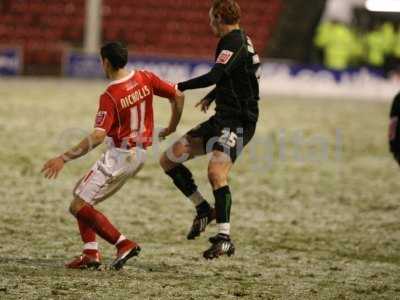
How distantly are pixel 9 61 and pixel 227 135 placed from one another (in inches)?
793

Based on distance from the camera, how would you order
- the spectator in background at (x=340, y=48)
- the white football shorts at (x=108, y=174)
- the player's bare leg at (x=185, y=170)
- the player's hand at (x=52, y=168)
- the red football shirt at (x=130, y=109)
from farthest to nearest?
the spectator in background at (x=340, y=48), the player's bare leg at (x=185, y=170), the white football shorts at (x=108, y=174), the red football shirt at (x=130, y=109), the player's hand at (x=52, y=168)

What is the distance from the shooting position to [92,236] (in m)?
6.30

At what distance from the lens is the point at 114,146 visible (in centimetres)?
620

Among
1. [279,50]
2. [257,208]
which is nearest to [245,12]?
[279,50]

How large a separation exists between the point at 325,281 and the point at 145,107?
178 centimetres

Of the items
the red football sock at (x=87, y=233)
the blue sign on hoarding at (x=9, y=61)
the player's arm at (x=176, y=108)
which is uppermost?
the player's arm at (x=176, y=108)

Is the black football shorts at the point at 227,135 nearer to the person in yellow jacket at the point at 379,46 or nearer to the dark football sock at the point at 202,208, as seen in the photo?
the dark football sock at the point at 202,208

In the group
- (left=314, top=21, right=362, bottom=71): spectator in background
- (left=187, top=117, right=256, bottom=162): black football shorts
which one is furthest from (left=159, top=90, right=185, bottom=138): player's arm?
(left=314, top=21, right=362, bottom=71): spectator in background

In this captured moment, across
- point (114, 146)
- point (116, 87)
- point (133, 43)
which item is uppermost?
point (116, 87)

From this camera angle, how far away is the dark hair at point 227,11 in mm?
6469

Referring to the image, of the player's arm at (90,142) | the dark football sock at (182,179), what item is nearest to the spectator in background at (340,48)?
the dark football sock at (182,179)

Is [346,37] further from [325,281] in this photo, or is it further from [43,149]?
[325,281]

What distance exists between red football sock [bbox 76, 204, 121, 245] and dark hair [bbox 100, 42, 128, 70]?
3.32 ft

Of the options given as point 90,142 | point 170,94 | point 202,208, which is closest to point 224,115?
point 170,94
